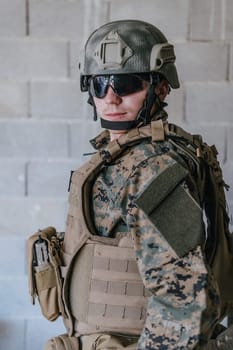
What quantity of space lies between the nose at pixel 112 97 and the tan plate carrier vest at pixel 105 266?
7 cm

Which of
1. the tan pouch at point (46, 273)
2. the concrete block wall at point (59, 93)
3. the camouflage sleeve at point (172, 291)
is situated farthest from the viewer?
the concrete block wall at point (59, 93)

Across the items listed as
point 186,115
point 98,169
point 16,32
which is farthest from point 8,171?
point 98,169

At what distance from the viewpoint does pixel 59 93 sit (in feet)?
6.12

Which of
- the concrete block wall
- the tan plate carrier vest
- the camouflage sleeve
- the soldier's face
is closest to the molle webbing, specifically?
the tan plate carrier vest

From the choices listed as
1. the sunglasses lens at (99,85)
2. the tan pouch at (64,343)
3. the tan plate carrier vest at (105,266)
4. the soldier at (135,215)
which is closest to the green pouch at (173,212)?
the soldier at (135,215)

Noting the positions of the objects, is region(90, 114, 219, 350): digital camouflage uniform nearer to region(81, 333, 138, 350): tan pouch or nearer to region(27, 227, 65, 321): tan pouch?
region(81, 333, 138, 350): tan pouch

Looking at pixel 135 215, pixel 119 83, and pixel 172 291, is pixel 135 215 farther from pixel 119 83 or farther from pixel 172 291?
pixel 119 83

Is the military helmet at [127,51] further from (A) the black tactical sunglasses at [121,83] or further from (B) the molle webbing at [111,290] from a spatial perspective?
(B) the molle webbing at [111,290]

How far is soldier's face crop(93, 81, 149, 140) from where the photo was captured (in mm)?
1176

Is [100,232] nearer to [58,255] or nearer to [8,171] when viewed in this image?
[58,255]

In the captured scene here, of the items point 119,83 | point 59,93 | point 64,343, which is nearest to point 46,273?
point 64,343

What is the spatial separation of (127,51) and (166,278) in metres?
0.45

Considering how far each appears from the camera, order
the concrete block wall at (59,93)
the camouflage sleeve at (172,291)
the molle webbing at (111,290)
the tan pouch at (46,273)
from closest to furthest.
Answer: the camouflage sleeve at (172,291) → the molle webbing at (111,290) → the tan pouch at (46,273) → the concrete block wall at (59,93)

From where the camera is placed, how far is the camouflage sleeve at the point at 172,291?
3.22 ft
